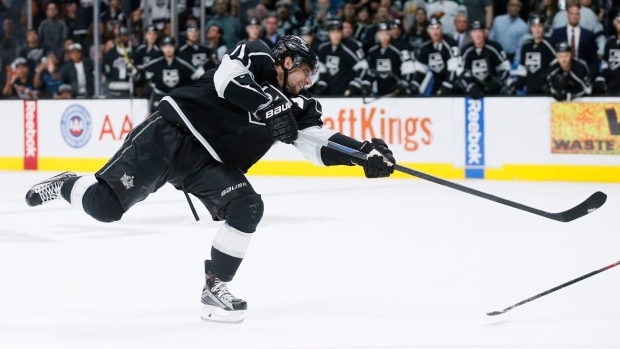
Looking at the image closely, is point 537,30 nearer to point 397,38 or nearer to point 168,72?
point 397,38

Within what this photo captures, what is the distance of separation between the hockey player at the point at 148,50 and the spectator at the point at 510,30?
359 cm

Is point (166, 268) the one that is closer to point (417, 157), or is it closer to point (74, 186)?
point (74, 186)


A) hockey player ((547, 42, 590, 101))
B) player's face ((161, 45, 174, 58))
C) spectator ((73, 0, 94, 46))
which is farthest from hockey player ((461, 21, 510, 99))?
spectator ((73, 0, 94, 46))

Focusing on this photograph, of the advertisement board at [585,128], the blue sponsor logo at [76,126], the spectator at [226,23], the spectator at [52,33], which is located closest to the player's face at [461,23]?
the advertisement board at [585,128]

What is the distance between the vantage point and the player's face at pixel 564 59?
10.0 metres

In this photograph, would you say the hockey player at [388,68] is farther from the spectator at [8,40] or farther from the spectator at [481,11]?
the spectator at [8,40]

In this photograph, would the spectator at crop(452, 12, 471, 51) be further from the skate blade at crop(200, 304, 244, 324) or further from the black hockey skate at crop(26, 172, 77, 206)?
the skate blade at crop(200, 304, 244, 324)

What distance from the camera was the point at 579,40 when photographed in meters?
10.4

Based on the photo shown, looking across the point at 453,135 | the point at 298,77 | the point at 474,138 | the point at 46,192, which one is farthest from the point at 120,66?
the point at 298,77

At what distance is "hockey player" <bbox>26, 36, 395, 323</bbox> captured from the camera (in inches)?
156

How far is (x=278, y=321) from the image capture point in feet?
13.0

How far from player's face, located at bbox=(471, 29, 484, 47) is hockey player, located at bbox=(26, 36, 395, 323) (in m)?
6.57

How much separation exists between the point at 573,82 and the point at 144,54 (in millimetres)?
4623

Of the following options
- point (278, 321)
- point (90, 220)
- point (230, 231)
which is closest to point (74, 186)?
point (230, 231)
